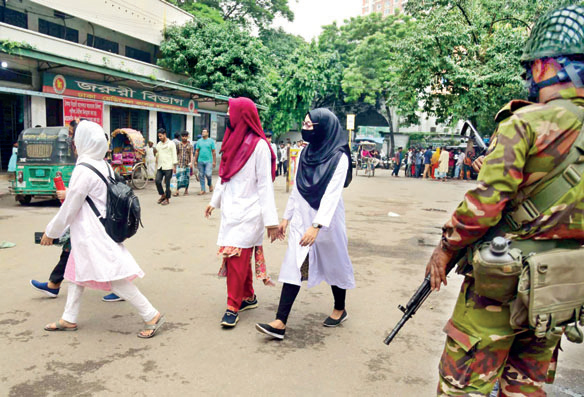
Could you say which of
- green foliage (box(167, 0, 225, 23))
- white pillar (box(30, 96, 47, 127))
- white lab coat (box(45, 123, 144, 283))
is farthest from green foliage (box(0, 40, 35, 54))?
green foliage (box(167, 0, 225, 23))

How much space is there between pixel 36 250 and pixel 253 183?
3672 mm

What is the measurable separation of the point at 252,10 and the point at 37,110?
65.8 ft

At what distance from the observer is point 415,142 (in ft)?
136

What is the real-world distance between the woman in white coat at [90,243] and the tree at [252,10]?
92.1 ft

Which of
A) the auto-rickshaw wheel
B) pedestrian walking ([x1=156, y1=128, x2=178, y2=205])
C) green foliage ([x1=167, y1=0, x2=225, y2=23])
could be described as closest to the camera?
the auto-rickshaw wheel

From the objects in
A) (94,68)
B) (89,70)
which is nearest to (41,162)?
(89,70)

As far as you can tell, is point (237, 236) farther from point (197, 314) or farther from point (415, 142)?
point (415, 142)

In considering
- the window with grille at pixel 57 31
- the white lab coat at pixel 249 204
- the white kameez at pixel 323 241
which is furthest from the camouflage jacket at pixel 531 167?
the window with grille at pixel 57 31

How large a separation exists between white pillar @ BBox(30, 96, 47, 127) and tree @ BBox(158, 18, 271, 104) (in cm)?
765

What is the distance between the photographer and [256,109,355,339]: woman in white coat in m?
Result: 3.49

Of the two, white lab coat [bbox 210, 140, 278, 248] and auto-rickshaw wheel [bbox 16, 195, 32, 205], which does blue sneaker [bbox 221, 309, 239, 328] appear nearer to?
white lab coat [bbox 210, 140, 278, 248]

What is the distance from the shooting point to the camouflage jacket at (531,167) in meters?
1.76

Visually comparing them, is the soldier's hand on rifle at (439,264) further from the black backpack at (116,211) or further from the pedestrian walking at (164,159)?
the pedestrian walking at (164,159)

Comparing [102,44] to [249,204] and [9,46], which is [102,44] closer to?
[9,46]
